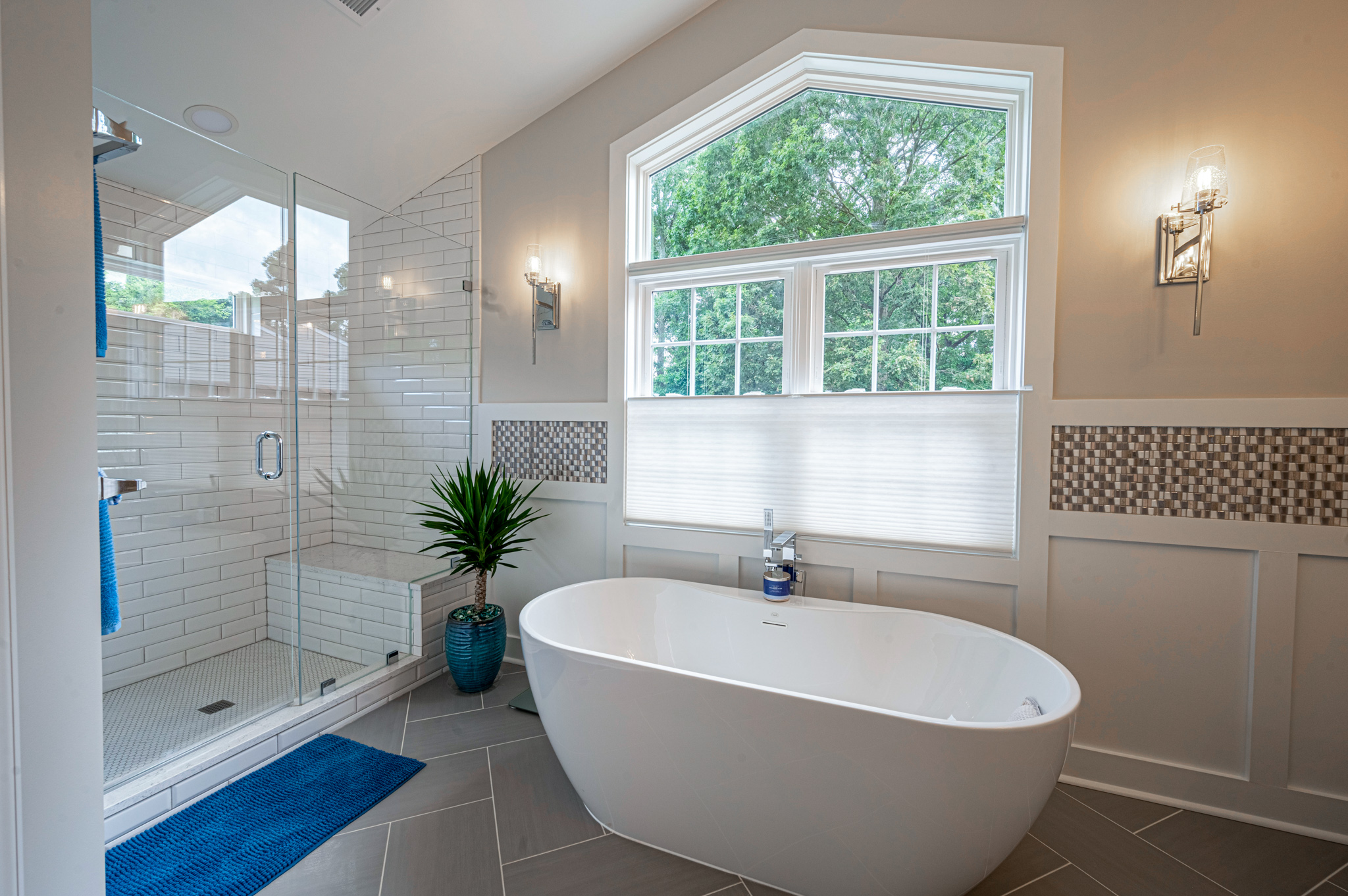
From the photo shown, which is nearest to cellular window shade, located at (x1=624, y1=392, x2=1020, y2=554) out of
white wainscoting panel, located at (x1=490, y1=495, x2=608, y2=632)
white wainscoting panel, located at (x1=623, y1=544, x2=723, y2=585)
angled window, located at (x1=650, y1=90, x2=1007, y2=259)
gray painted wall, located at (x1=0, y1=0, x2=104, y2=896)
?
white wainscoting panel, located at (x1=623, y1=544, x2=723, y2=585)

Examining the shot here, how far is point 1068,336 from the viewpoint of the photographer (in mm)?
1966

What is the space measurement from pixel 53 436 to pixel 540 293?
206cm

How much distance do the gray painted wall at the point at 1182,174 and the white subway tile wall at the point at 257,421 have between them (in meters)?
2.14

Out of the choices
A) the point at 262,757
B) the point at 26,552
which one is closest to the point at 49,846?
the point at 26,552

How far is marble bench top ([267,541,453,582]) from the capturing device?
2338 millimetres

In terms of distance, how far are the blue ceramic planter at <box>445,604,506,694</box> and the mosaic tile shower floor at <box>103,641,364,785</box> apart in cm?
46

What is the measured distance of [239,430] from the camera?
6.88 ft

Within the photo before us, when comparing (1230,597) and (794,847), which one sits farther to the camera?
(1230,597)

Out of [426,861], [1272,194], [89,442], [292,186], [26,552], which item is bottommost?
[426,861]

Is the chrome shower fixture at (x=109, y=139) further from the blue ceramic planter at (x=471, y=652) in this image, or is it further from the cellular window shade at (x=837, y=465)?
the blue ceramic planter at (x=471, y=652)

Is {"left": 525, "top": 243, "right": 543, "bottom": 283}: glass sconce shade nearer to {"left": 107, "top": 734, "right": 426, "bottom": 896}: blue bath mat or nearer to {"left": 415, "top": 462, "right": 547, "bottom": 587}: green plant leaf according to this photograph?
{"left": 415, "top": 462, "right": 547, "bottom": 587}: green plant leaf

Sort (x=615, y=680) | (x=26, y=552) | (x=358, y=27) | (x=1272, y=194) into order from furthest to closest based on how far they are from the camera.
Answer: (x=358, y=27) → (x=1272, y=194) → (x=615, y=680) → (x=26, y=552)

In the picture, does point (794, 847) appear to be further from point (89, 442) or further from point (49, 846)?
point (89, 442)

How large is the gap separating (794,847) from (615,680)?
0.61 metres
